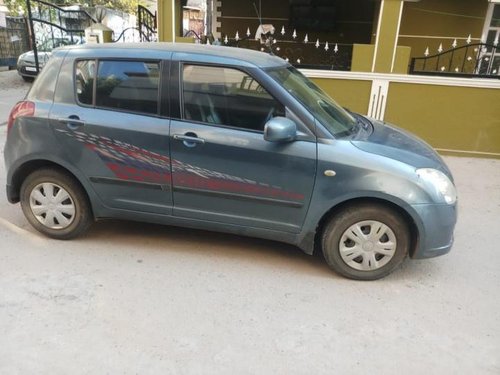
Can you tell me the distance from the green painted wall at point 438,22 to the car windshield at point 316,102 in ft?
21.9

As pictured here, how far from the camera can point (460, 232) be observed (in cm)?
450

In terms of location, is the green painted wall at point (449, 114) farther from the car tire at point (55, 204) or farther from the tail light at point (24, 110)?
the tail light at point (24, 110)

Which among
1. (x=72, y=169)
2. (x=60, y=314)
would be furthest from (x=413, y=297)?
(x=72, y=169)

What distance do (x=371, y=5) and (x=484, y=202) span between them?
24.1ft

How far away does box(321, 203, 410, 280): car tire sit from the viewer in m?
3.35

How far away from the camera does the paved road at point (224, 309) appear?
8.57 ft

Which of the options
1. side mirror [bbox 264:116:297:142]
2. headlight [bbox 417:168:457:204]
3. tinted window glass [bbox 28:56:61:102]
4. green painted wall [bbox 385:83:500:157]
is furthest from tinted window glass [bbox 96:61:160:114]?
green painted wall [bbox 385:83:500:157]

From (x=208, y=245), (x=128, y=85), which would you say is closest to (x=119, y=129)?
(x=128, y=85)

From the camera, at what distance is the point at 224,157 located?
11.2ft

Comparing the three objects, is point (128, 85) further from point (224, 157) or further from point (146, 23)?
point (146, 23)

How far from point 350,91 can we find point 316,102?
3737 mm

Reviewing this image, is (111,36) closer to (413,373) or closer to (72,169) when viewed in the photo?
(72,169)

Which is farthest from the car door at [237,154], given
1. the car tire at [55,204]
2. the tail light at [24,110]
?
the tail light at [24,110]

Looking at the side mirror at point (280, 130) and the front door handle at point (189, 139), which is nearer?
the side mirror at point (280, 130)
